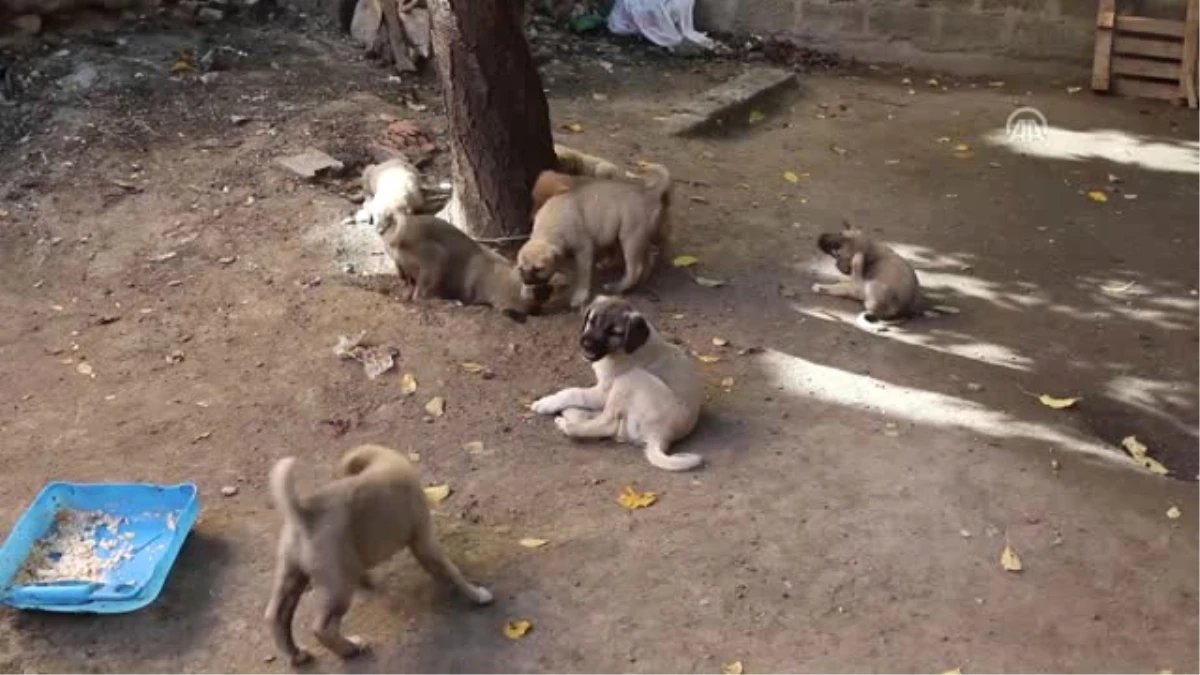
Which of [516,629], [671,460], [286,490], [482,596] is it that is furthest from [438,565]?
[671,460]

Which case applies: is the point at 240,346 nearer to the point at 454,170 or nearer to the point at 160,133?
the point at 454,170

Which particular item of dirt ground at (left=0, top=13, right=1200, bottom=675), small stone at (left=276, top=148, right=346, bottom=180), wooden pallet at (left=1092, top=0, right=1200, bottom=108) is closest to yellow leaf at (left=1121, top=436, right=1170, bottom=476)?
dirt ground at (left=0, top=13, right=1200, bottom=675)

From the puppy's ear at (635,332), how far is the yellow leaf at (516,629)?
4.93ft

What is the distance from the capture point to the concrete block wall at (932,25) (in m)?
12.0

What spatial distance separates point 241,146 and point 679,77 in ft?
14.4

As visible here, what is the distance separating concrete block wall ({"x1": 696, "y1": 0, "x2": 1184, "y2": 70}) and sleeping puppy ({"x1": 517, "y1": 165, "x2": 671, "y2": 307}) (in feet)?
20.1

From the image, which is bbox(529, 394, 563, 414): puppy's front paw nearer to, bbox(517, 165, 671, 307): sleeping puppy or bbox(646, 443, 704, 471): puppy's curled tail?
bbox(646, 443, 704, 471): puppy's curled tail

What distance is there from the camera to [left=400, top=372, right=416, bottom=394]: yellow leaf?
20.4ft

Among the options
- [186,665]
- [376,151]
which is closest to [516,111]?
[376,151]

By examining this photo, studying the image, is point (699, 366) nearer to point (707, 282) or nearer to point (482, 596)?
point (707, 282)

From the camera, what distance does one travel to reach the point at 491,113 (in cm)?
735

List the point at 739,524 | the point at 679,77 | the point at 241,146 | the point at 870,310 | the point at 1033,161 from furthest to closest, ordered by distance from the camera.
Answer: the point at 679,77
the point at 1033,161
the point at 241,146
the point at 870,310
the point at 739,524

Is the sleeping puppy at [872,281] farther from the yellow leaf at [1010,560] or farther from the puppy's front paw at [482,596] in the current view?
the puppy's front paw at [482,596]

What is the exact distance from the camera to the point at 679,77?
37.8 feet
